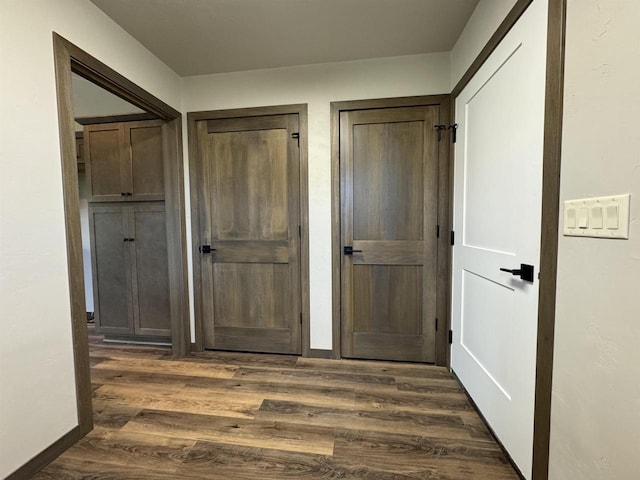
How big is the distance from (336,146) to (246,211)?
3.05 feet

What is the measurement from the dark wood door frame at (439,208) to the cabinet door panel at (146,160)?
1.55 m

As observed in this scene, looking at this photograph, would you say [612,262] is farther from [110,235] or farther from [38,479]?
[110,235]

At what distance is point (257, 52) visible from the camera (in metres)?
2.18

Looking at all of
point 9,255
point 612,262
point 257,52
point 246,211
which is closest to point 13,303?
point 9,255

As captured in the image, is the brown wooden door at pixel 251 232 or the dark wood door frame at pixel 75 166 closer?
the dark wood door frame at pixel 75 166

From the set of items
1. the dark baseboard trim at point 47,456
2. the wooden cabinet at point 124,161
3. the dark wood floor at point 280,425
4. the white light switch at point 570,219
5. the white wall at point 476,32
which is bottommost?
the dark wood floor at point 280,425

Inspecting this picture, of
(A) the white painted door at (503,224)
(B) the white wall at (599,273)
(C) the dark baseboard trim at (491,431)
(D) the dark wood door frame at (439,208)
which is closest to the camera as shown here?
(B) the white wall at (599,273)

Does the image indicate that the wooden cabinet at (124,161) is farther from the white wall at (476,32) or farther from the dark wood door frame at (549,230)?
the dark wood door frame at (549,230)

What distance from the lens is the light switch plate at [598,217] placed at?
0.80 meters

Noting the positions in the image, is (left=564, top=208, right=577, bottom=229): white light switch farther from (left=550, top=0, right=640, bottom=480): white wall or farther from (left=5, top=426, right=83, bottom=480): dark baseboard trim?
(left=5, top=426, right=83, bottom=480): dark baseboard trim

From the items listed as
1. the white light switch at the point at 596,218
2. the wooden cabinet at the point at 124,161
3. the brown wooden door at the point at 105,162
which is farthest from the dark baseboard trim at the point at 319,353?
the brown wooden door at the point at 105,162

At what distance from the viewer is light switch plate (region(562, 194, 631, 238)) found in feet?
2.62

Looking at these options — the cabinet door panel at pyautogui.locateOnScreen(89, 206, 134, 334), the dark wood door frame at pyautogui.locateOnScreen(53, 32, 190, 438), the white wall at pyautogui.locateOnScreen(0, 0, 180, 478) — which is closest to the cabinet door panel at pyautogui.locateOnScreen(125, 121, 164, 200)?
the cabinet door panel at pyautogui.locateOnScreen(89, 206, 134, 334)

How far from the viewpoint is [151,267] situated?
8.92 feet
